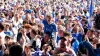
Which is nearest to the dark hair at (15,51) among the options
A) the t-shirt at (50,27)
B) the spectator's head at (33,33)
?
the spectator's head at (33,33)

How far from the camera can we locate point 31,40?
27.3ft

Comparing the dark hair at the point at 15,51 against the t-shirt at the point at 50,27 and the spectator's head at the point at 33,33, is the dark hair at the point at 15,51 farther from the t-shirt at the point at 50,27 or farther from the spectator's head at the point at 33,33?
the t-shirt at the point at 50,27

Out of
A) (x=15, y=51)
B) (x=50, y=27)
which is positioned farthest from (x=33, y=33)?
(x=15, y=51)

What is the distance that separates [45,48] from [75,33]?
8.79ft

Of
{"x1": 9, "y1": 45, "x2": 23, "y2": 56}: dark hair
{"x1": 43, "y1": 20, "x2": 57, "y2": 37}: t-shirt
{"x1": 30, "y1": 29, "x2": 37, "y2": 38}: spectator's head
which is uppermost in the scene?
{"x1": 9, "y1": 45, "x2": 23, "y2": 56}: dark hair

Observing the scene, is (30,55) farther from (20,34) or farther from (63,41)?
(20,34)

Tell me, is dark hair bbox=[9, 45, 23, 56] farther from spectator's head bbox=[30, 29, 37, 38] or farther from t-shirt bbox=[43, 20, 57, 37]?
t-shirt bbox=[43, 20, 57, 37]

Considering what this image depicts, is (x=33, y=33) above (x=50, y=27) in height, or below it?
above

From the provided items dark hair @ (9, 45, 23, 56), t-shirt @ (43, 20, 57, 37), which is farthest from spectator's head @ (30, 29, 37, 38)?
dark hair @ (9, 45, 23, 56)

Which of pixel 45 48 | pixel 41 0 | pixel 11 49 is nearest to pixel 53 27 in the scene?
pixel 45 48

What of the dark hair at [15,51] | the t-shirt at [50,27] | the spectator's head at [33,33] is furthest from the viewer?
the t-shirt at [50,27]

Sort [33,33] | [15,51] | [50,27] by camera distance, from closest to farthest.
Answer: [15,51]
[33,33]
[50,27]

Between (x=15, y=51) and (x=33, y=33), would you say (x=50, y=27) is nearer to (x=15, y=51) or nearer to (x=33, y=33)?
(x=33, y=33)

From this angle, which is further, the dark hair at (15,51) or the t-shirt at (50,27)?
the t-shirt at (50,27)
